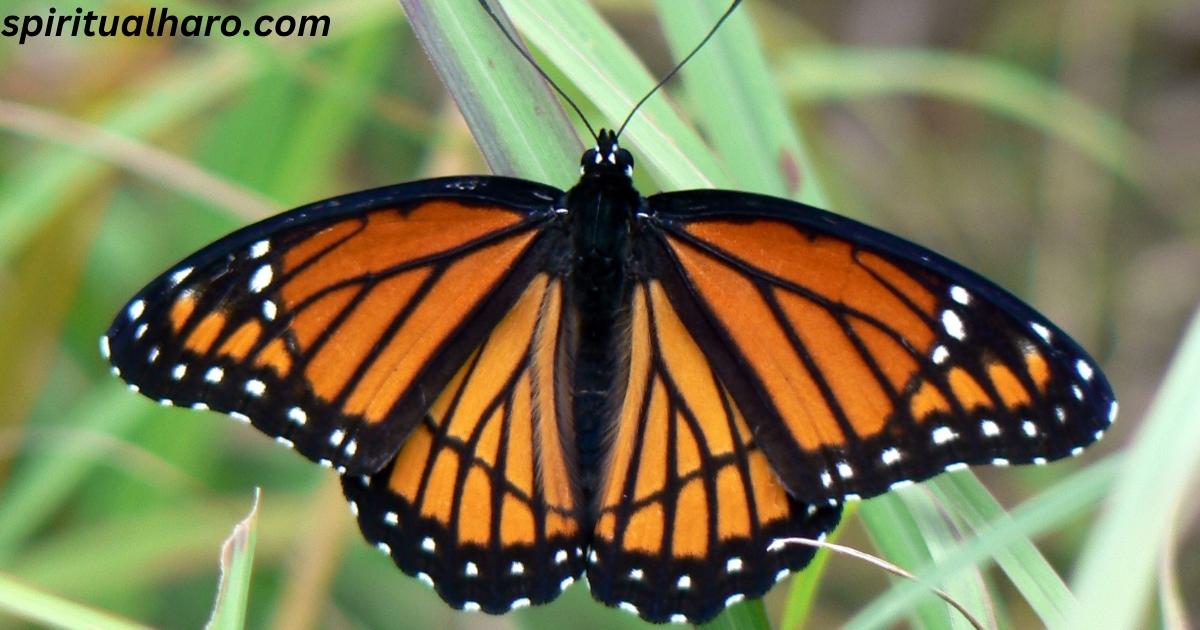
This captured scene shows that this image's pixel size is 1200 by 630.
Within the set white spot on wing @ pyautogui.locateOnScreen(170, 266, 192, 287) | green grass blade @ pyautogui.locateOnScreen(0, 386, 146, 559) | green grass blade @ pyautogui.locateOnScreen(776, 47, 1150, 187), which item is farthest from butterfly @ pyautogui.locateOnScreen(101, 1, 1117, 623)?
green grass blade @ pyautogui.locateOnScreen(776, 47, 1150, 187)

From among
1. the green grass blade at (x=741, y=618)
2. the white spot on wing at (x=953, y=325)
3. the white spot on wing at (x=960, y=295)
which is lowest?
the green grass blade at (x=741, y=618)

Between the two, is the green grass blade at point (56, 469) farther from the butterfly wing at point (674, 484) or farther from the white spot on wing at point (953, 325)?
the white spot on wing at point (953, 325)

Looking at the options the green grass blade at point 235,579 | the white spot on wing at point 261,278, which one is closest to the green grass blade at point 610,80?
the white spot on wing at point 261,278

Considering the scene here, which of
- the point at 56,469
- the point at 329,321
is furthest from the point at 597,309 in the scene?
the point at 56,469

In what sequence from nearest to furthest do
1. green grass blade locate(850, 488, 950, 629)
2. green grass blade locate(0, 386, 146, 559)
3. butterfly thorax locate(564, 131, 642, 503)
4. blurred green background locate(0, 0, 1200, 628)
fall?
1. green grass blade locate(850, 488, 950, 629)
2. butterfly thorax locate(564, 131, 642, 503)
3. blurred green background locate(0, 0, 1200, 628)
4. green grass blade locate(0, 386, 146, 559)

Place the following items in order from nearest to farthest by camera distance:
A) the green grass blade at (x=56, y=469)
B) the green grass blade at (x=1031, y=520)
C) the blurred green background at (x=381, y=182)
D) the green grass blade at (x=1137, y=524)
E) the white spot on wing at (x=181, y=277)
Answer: the green grass blade at (x=1137, y=524)
the green grass blade at (x=1031, y=520)
the white spot on wing at (x=181, y=277)
the blurred green background at (x=381, y=182)
the green grass blade at (x=56, y=469)

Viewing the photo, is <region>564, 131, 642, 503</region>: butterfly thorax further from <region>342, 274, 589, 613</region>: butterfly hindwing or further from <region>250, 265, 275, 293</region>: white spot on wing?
<region>250, 265, 275, 293</region>: white spot on wing

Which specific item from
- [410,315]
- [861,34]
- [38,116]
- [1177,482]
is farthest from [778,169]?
[861,34]
